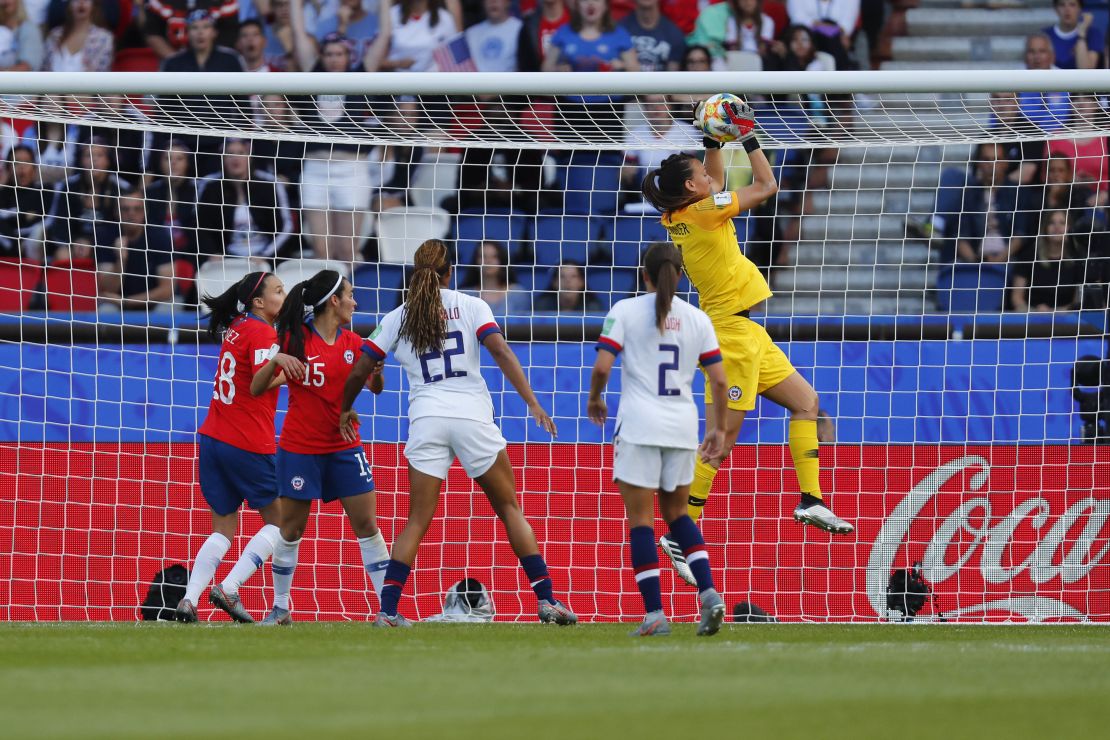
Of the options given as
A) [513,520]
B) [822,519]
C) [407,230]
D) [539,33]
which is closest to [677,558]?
[822,519]

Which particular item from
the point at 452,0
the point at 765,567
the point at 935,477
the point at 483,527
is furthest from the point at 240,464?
the point at 452,0

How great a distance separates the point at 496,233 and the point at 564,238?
714 millimetres

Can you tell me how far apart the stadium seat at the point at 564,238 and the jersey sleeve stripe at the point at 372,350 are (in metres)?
3.58

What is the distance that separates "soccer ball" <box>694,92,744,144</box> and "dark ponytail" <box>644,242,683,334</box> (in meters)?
1.50

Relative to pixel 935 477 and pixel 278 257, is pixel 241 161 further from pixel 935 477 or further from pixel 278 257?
pixel 935 477

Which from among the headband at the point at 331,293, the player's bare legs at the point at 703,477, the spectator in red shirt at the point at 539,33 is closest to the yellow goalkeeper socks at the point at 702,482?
the player's bare legs at the point at 703,477

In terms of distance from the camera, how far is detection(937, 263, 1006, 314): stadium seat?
12453mm

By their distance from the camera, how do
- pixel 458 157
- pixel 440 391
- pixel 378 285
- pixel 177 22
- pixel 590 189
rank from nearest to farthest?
pixel 440 391, pixel 590 189, pixel 378 285, pixel 458 157, pixel 177 22

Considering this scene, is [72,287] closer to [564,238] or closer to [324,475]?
[564,238]

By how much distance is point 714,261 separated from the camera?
9.45 m

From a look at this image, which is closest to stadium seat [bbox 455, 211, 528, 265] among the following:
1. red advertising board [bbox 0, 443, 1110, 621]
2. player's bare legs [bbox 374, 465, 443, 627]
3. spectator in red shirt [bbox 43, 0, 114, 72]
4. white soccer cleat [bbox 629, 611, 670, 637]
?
red advertising board [bbox 0, 443, 1110, 621]

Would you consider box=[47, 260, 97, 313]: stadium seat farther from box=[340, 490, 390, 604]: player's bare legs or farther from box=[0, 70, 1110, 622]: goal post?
box=[340, 490, 390, 604]: player's bare legs

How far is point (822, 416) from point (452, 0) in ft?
25.4

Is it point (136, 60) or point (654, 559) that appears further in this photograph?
point (136, 60)
